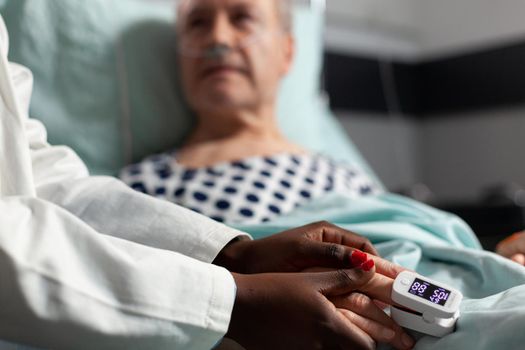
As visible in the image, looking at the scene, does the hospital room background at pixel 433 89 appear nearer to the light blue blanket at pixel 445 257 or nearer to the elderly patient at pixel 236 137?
the elderly patient at pixel 236 137

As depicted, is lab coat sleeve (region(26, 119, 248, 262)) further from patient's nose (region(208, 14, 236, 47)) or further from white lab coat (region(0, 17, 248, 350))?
patient's nose (region(208, 14, 236, 47))

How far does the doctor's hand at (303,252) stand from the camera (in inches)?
24.3

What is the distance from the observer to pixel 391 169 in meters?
2.07

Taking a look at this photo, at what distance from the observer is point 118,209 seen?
28.7 inches

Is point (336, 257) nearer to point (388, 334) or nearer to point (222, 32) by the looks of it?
point (388, 334)

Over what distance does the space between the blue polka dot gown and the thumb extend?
1.41 feet

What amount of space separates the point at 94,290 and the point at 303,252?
Answer: 234 millimetres

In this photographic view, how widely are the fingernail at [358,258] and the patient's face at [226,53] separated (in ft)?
2.31

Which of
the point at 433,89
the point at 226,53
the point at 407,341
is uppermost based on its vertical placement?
the point at 226,53

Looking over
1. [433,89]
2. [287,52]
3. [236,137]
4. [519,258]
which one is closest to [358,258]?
[519,258]

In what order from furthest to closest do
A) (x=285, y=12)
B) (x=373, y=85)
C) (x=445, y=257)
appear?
1. (x=373, y=85)
2. (x=285, y=12)
3. (x=445, y=257)

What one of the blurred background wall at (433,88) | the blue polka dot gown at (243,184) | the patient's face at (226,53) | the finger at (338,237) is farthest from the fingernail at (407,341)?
the blurred background wall at (433,88)

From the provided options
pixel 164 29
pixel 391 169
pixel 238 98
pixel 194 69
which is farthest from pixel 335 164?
pixel 391 169

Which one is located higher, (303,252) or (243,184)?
(303,252)
